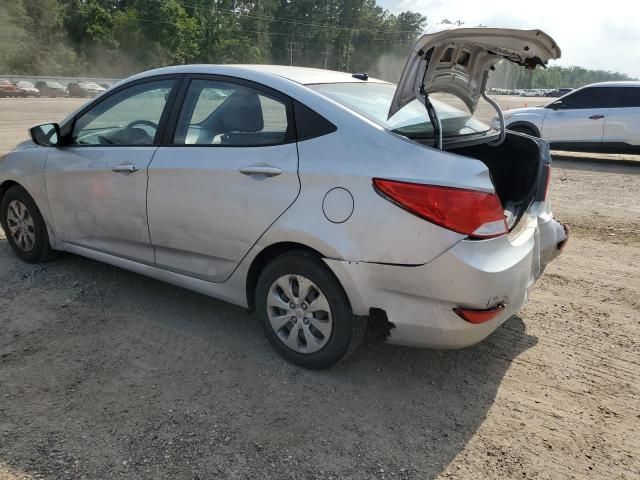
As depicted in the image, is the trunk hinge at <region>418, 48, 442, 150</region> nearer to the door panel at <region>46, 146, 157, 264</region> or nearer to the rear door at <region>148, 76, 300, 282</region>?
the rear door at <region>148, 76, 300, 282</region>

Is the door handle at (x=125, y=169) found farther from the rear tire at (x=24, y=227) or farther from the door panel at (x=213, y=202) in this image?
the rear tire at (x=24, y=227)

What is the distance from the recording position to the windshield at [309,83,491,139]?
300 centimetres

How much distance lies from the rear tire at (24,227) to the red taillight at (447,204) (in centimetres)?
317

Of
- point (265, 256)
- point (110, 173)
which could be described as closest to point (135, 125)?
point (110, 173)

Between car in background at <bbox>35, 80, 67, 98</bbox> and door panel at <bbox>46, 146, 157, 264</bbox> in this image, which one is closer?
door panel at <bbox>46, 146, 157, 264</bbox>

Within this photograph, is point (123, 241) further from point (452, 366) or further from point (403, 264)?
point (452, 366)

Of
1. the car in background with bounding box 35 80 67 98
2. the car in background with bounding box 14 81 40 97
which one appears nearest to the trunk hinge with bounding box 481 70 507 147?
the car in background with bounding box 14 81 40 97

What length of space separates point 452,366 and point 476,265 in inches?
36.7

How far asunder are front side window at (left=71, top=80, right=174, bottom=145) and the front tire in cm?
137

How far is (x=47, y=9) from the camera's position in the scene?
213ft

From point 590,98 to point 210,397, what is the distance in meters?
11.2

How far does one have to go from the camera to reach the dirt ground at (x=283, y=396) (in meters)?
2.45

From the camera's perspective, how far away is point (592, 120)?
11.1 m

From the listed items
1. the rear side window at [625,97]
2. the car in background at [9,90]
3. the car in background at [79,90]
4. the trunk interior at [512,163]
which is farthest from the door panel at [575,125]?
the car in background at [79,90]
